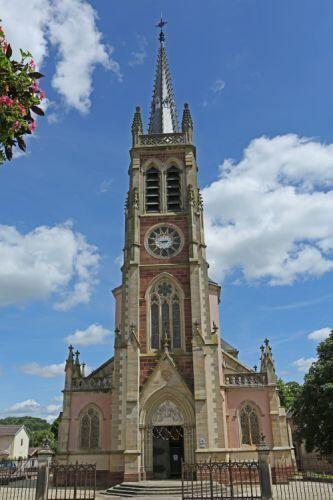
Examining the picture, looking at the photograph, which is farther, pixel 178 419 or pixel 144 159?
pixel 144 159

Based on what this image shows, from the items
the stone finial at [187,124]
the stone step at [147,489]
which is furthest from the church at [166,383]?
the stone finial at [187,124]

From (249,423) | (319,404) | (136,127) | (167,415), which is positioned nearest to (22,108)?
(167,415)

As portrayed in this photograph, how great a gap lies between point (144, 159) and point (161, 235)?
22.6 ft

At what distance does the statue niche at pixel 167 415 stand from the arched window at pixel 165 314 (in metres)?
3.66

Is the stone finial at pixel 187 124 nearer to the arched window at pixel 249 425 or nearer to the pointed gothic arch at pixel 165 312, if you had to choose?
the pointed gothic arch at pixel 165 312

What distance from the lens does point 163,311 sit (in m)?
30.5

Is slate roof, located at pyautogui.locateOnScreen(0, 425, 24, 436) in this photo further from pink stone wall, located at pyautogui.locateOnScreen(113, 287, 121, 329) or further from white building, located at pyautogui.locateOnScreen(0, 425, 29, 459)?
pink stone wall, located at pyautogui.locateOnScreen(113, 287, 121, 329)

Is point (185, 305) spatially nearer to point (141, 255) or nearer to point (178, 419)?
point (141, 255)

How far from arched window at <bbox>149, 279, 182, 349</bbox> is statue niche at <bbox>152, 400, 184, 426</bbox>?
366cm

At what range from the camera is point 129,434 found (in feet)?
86.8

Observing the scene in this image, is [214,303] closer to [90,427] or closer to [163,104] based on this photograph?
[90,427]

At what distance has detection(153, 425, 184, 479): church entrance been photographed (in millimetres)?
27328

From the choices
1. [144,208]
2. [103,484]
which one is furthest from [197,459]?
[144,208]

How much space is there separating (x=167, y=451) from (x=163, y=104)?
2780cm
